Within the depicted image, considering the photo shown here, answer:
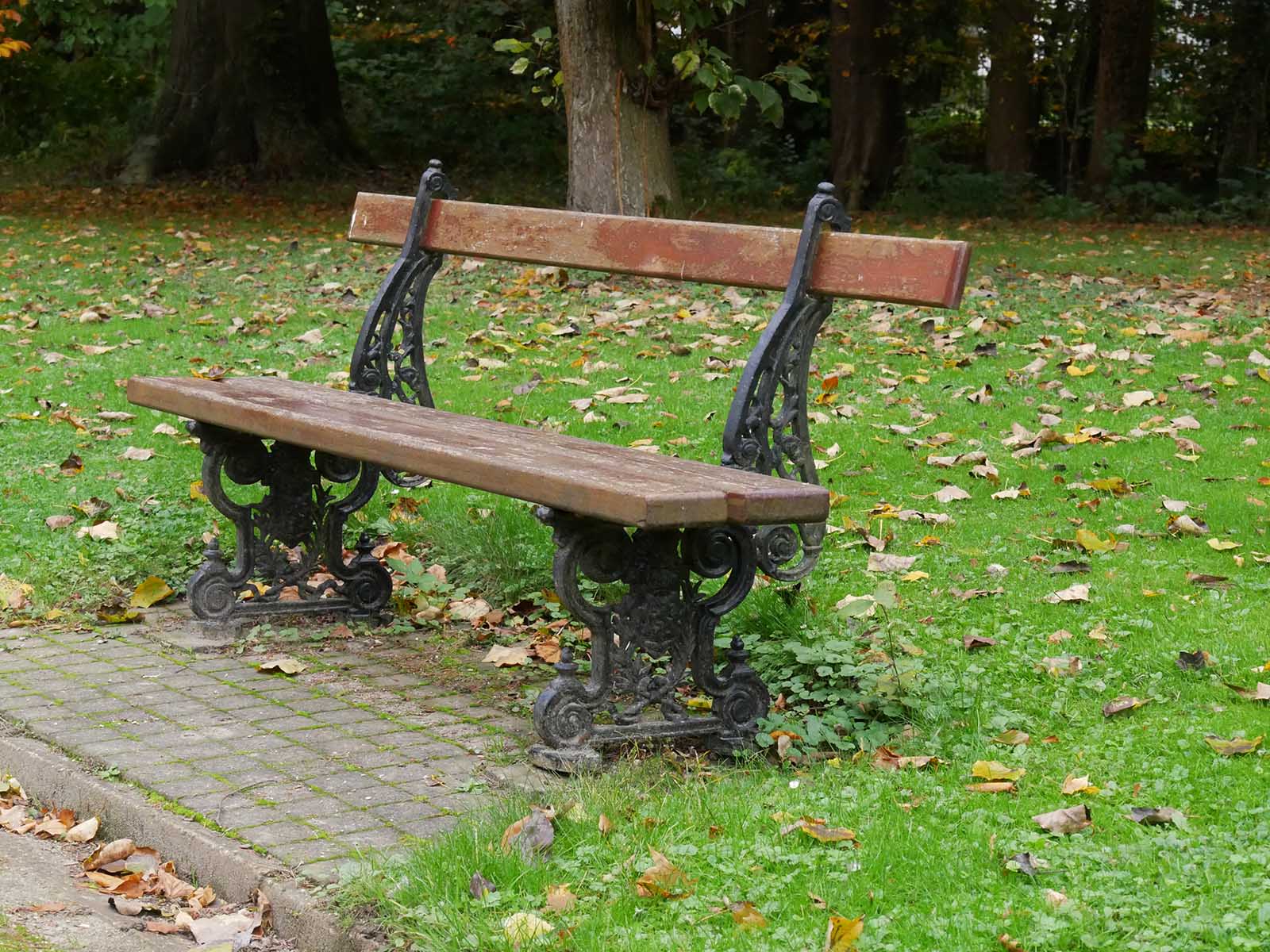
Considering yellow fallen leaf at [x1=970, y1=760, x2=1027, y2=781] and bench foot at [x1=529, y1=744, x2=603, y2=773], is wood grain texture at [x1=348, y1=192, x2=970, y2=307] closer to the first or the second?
yellow fallen leaf at [x1=970, y1=760, x2=1027, y2=781]

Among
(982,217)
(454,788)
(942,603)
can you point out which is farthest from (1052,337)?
(982,217)

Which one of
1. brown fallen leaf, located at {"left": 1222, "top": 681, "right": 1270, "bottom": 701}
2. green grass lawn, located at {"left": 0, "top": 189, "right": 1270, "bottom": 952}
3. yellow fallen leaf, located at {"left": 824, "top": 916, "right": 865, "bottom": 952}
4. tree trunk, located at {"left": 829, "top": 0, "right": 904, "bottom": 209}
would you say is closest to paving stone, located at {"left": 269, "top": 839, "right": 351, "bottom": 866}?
green grass lawn, located at {"left": 0, "top": 189, "right": 1270, "bottom": 952}

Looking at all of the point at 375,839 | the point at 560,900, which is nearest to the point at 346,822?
the point at 375,839

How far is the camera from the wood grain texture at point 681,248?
4.06 meters

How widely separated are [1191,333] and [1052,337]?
79 cm

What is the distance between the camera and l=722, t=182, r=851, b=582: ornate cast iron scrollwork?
4.20 meters

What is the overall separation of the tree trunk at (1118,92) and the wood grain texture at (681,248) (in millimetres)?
15503

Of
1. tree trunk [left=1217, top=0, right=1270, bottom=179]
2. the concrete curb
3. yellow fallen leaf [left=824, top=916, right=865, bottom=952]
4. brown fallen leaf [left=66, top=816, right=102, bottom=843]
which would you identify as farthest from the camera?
tree trunk [left=1217, top=0, right=1270, bottom=179]

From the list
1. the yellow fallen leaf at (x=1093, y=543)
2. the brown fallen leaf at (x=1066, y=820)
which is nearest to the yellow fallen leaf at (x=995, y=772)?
the brown fallen leaf at (x=1066, y=820)

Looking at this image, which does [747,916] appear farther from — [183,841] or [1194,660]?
[1194,660]

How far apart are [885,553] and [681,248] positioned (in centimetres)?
127

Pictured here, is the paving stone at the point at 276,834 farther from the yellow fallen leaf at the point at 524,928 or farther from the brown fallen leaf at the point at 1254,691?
the brown fallen leaf at the point at 1254,691

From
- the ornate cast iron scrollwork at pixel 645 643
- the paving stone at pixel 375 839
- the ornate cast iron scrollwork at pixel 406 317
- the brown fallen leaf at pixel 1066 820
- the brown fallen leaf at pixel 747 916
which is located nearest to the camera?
the brown fallen leaf at pixel 747 916

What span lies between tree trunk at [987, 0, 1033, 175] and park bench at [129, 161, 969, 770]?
15750 mm
